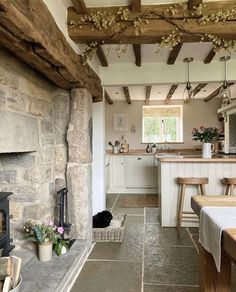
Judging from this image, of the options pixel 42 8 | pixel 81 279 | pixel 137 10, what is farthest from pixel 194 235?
pixel 42 8

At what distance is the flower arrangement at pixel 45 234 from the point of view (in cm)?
245

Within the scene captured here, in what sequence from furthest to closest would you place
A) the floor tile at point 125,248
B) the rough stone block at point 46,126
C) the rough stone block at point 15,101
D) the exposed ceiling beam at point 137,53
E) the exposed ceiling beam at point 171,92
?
the exposed ceiling beam at point 171,92
the exposed ceiling beam at point 137,53
the floor tile at point 125,248
the rough stone block at point 46,126
the rough stone block at point 15,101

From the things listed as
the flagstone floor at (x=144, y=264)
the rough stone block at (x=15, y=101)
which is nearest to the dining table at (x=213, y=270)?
the flagstone floor at (x=144, y=264)

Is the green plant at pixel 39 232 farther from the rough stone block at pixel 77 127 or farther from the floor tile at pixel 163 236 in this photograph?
the floor tile at pixel 163 236

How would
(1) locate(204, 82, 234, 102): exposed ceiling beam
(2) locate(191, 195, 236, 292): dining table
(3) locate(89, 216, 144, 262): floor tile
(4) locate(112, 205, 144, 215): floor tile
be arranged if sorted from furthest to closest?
(1) locate(204, 82, 234, 102): exposed ceiling beam
(4) locate(112, 205, 144, 215): floor tile
(3) locate(89, 216, 144, 262): floor tile
(2) locate(191, 195, 236, 292): dining table

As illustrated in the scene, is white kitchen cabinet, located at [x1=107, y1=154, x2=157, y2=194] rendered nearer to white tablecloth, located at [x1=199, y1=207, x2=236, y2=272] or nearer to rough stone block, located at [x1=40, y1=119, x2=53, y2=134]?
rough stone block, located at [x1=40, y1=119, x2=53, y2=134]

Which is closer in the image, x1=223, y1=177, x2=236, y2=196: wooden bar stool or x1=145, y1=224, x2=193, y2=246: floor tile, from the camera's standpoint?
x1=145, y1=224, x2=193, y2=246: floor tile

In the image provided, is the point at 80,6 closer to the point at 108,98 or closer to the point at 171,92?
the point at 171,92

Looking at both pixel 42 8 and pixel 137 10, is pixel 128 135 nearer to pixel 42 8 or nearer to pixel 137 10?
pixel 137 10

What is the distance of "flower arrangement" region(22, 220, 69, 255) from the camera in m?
2.45

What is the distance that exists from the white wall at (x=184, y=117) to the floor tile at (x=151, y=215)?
285cm

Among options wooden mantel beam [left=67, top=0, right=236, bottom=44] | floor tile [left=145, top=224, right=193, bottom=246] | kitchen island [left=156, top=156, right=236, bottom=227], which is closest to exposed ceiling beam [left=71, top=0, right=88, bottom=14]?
wooden mantel beam [left=67, top=0, right=236, bottom=44]

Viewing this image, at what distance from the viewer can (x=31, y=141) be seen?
2.39 m

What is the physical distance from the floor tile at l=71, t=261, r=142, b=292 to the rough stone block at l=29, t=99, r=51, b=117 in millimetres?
1552
